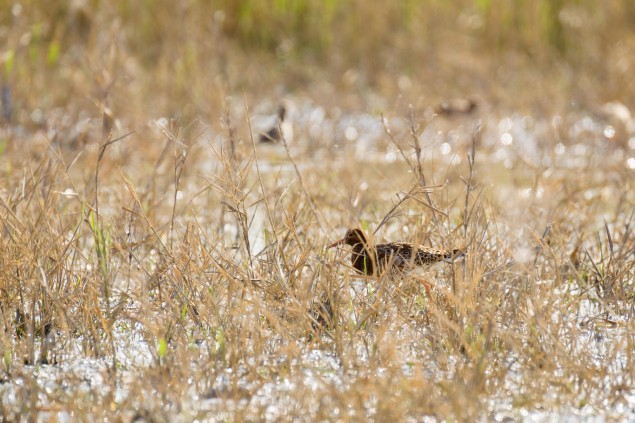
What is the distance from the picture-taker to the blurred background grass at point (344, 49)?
230 inches

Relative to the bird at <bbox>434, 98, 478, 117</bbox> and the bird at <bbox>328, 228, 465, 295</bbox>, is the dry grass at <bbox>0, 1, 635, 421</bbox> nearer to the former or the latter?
the bird at <bbox>328, 228, 465, 295</bbox>

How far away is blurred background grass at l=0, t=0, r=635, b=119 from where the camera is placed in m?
5.84

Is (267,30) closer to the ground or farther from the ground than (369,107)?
farther from the ground

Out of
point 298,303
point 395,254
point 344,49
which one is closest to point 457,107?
point 344,49

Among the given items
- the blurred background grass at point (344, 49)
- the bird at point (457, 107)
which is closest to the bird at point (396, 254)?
the blurred background grass at point (344, 49)

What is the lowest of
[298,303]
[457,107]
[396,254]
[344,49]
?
[298,303]

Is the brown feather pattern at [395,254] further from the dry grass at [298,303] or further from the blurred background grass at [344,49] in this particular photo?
the blurred background grass at [344,49]

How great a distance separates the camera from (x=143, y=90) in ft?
19.4

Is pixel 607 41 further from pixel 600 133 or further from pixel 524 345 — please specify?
pixel 524 345

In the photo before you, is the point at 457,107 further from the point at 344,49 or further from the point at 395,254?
the point at 395,254

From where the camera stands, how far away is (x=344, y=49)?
7059mm

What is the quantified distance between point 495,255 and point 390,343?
748 mm

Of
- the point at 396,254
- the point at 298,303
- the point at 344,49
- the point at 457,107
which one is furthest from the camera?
the point at 344,49

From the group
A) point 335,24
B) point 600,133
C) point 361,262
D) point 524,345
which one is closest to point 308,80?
point 335,24
